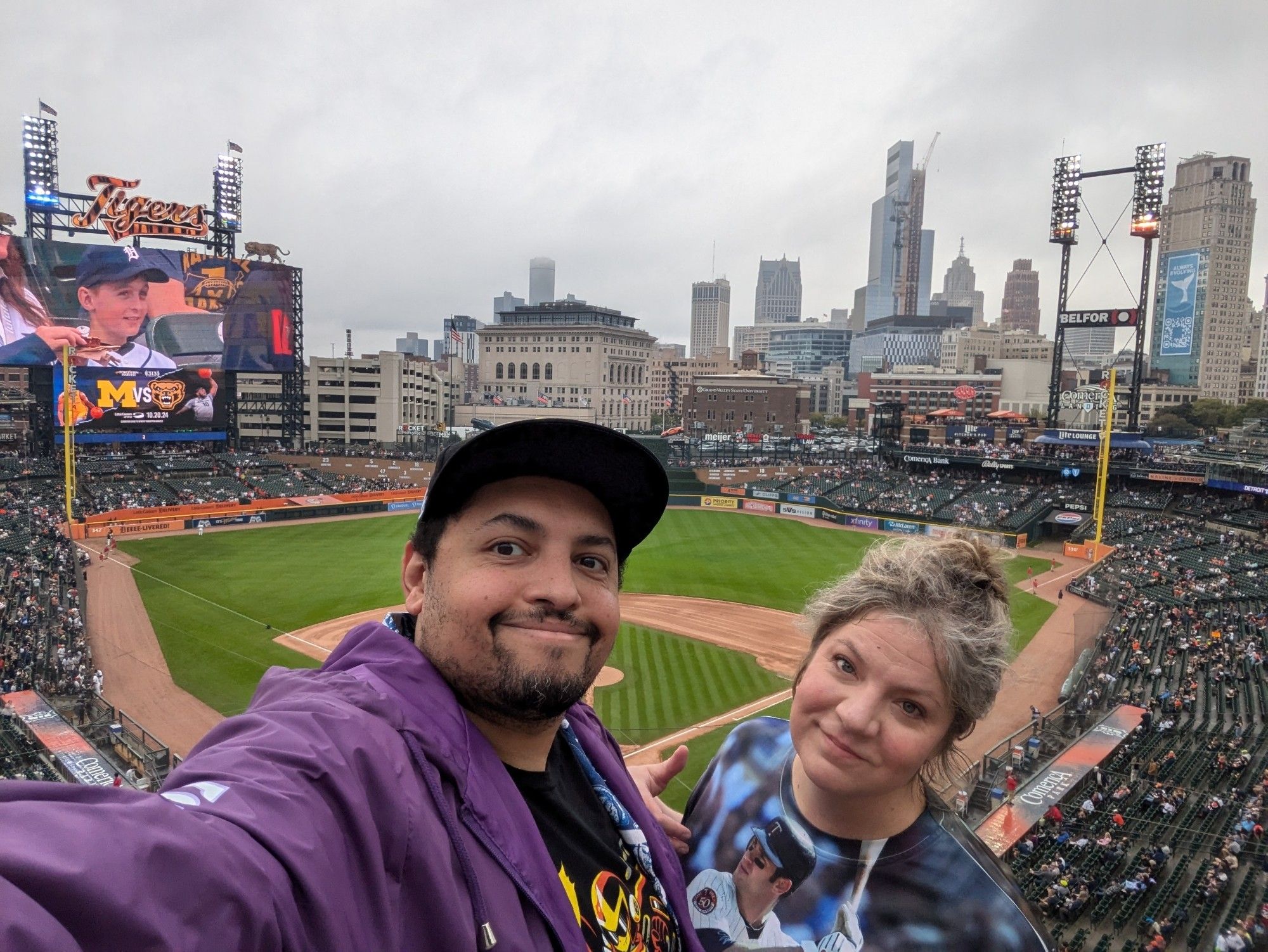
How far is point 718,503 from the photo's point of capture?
56031mm

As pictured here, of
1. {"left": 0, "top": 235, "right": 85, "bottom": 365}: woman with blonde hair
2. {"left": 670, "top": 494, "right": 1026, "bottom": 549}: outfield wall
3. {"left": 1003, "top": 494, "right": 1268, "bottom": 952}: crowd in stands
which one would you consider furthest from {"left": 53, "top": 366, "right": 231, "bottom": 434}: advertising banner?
{"left": 1003, "top": 494, "right": 1268, "bottom": 952}: crowd in stands

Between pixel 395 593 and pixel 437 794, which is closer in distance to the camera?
pixel 437 794

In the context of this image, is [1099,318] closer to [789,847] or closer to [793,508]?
[793,508]

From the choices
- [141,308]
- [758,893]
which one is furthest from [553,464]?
[141,308]

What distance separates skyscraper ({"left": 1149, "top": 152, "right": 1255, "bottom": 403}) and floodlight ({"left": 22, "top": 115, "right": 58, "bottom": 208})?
128599mm

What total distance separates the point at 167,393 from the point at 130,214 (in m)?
11.4

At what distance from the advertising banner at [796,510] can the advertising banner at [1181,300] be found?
53.4 metres

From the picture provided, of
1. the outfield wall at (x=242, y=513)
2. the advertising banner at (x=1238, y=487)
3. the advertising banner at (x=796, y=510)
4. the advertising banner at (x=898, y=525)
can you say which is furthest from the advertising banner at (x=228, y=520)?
the advertising banner at (x=1238, y=487)

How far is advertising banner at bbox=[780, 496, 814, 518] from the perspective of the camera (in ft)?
172

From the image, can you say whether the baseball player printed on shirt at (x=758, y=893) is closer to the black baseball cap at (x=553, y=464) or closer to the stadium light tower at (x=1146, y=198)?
the black baseball cap at (x=553, y=464)

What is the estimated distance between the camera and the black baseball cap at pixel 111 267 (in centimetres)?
4662

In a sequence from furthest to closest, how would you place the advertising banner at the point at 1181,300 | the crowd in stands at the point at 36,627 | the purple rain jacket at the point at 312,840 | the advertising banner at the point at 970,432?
the advertising banner at the point at 1181,300, the advertising banner at the point at 970,432, the crowd in stands at the point at 36,627, the purple rain jacket at the point at 312,840

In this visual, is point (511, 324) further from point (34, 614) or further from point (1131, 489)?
point (34, 614)

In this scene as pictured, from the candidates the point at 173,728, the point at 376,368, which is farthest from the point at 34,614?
the point at 376,368
